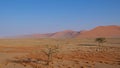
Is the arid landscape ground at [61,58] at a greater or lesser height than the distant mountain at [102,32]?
lesser

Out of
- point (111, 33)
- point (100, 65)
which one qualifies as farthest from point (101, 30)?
point (100, 65)

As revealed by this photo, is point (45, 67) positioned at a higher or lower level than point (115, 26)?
lower

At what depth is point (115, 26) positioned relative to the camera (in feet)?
580

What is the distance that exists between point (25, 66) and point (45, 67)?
2.18m

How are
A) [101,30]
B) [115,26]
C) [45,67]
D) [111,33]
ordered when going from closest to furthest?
[45,67] < [111,33] < [101,30] < [115,26]

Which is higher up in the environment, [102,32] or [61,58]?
[102,32]

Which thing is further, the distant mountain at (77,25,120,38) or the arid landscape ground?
the distant mountain at (77,25,120,38)

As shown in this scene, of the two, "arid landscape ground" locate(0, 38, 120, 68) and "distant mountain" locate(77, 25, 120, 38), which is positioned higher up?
"distant mountain" locate(77, 25, 120, 38)

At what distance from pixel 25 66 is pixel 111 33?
139 metres

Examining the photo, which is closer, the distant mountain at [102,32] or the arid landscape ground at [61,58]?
the arid landscape ground at [61,58]

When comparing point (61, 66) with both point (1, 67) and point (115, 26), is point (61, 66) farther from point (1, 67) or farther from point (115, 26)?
point (115, 26)

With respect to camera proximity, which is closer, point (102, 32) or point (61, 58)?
point (61, 58)

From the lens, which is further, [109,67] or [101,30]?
[101,30]

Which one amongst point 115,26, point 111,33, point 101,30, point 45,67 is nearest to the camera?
point 45,67
